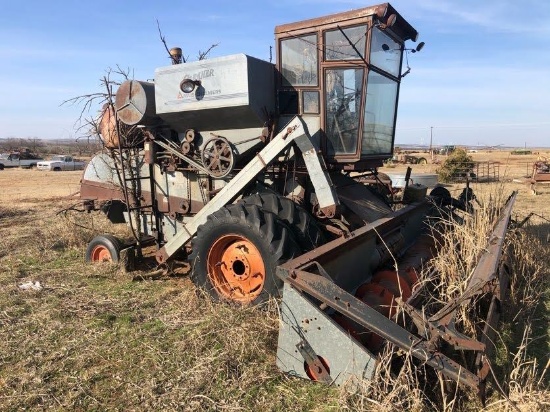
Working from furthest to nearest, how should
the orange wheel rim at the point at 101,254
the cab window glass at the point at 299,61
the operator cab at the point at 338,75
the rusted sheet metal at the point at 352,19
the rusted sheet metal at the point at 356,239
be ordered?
the orange wheel rim at the point at 101,254 → the cab window glass at the point at 299,61 → the operator cab at the point at 338,75 → the rusted sheet metal at the point at 352,19 → the rusted sheet metal at the point at 356,239

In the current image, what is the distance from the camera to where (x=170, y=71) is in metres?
5.52

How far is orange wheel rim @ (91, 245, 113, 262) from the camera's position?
6175mm

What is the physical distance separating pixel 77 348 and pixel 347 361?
2159mm

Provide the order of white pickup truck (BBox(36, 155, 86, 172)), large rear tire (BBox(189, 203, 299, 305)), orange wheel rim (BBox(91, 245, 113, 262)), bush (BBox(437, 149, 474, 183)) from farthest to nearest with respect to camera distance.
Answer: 1. white pickup truck (BBox(36, 155, 86, 172))
2. bush (BBox(437, 149, 474, 183))
3. orange wheel rim (BBox(91, 245, 113, 262))
4. large rear tire (BBox(189, 203, 299, 305))

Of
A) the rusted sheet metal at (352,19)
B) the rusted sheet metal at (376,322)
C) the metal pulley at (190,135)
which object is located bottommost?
the rusted sheet metal at (376,322)

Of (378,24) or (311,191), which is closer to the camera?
(378,24)

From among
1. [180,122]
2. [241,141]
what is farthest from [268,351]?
[180,122]

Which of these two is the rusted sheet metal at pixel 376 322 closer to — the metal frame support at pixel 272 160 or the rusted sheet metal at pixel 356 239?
the rusted sheet metal at pixel 356 239

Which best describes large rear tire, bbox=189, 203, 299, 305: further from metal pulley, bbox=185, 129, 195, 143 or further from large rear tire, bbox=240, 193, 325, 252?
metal pulley, bbox=185, 129, 195, 143

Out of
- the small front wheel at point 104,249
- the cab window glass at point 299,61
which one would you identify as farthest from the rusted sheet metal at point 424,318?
the small front wheel at point 104,249

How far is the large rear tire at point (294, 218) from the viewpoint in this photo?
421 cm

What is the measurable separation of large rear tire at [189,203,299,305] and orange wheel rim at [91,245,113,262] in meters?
2.17

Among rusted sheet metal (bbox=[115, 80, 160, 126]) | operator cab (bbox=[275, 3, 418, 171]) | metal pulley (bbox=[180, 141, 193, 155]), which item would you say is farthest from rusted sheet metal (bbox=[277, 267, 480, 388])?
rusted sheet metal (bbox=[115, 80, 160, 126])

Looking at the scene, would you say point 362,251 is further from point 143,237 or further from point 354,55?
point 143,237
